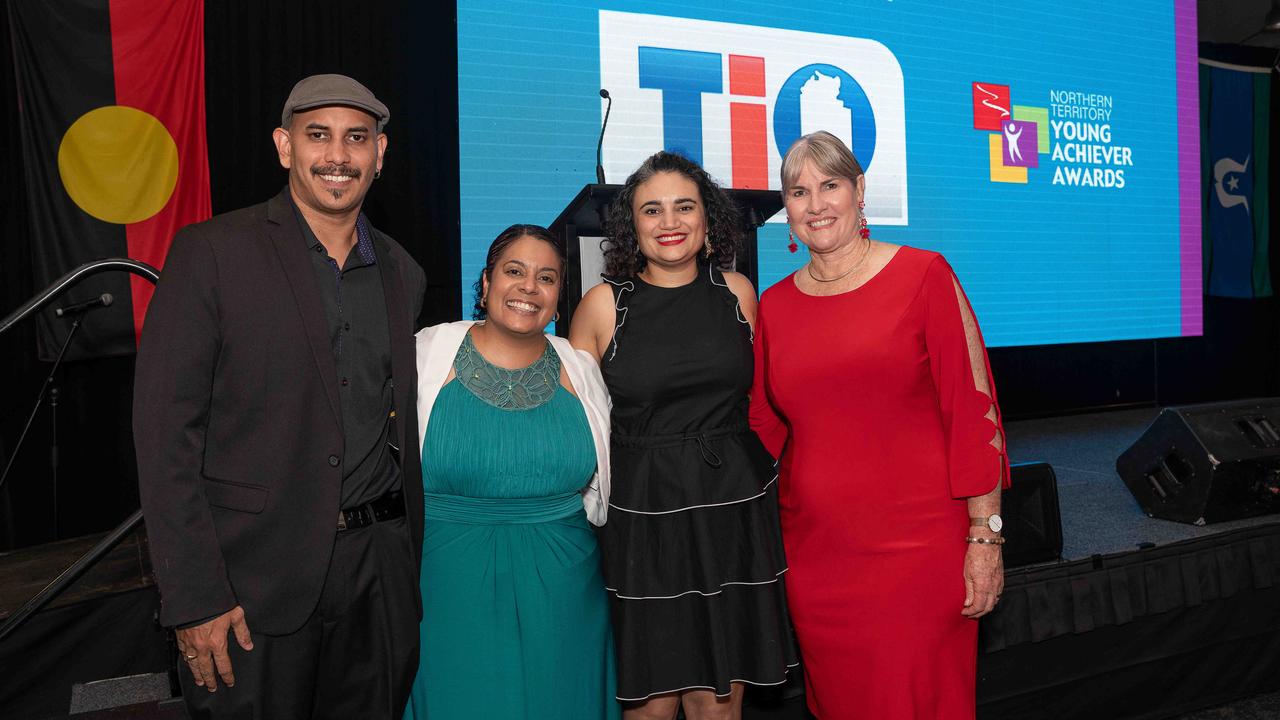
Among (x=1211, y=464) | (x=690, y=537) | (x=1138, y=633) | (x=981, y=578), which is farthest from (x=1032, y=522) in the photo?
(x=690, y=537)

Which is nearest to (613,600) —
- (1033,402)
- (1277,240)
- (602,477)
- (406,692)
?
(602,477)

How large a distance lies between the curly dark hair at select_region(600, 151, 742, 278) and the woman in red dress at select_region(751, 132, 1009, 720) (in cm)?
27

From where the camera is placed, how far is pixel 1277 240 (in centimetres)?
877

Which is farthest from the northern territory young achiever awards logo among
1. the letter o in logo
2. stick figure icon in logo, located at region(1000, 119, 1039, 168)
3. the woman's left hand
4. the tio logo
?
the woman's left hand

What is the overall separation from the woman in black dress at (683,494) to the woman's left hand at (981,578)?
40cm

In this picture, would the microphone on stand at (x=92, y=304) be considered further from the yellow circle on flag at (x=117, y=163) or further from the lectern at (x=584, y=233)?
the lectern at (x=584, y=233)

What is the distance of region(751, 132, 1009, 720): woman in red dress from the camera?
1754 millimetres

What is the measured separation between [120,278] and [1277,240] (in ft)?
34.1

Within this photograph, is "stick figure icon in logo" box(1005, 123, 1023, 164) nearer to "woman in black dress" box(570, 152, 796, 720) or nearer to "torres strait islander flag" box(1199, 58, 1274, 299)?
"torres strait islander flag" box(1199, 58, 1274, 299)

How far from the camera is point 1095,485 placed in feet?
14.2

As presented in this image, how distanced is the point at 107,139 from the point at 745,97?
3006 millimetres

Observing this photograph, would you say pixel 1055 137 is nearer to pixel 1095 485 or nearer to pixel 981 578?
pixel 1095 485

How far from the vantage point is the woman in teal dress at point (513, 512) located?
174 centimetres

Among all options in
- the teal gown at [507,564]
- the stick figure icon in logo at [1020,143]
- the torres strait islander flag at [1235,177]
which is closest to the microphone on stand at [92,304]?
the teal gown at [507,564]
